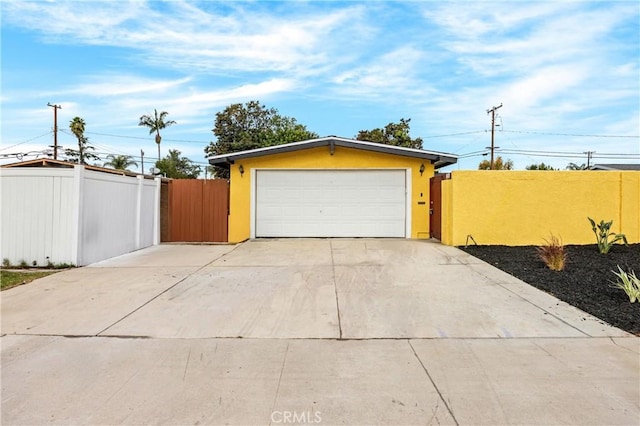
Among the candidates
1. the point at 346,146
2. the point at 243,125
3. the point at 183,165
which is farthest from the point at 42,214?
the point at 183,165

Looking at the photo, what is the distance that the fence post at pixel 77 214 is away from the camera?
8188 mm

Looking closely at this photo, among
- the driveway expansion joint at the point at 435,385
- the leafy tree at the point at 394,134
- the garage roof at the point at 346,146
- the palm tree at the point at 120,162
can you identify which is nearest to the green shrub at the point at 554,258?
the driveway expansion joint at the point at 435,385

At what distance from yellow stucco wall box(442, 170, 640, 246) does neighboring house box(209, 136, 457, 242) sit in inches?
91.0

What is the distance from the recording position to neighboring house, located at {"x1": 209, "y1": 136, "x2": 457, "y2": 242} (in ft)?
41.0

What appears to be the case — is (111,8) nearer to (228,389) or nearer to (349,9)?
(349,9)

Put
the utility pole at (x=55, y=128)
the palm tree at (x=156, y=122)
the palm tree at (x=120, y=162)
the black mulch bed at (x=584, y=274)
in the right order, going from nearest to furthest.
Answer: the black mulch bed at (x=584, y=274)
the utility pole at (x=55, y=128)
the palm tree at (x=120, y=162)
the palm tree at (x=156, y=122)

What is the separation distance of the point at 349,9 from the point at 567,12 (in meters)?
5.11

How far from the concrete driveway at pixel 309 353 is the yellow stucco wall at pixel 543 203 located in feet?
11.6

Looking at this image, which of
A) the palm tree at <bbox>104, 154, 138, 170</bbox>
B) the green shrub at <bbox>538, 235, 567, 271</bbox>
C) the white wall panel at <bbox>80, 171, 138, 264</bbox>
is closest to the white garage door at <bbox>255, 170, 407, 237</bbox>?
the white wall panel at <bbox>80, 171, 138, 264</bbox>

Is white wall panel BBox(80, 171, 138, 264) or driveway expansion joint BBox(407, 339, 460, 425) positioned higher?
white wall panel BBox(80, 171, 138, 264)

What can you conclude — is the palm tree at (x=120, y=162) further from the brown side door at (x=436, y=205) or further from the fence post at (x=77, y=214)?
the brown side door at (x=436, y=205)

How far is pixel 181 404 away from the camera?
9.53 feet

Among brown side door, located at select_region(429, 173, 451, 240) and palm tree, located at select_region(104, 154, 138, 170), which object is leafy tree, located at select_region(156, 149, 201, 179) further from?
brown side door, located at select_region(429, 173, 451, 240)

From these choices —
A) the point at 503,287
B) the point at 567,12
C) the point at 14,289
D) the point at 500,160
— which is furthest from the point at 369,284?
the point at 500,160
